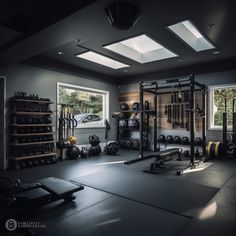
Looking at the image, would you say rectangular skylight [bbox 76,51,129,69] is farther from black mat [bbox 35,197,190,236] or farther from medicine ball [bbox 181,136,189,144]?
black mat [bbox 35,197,190,236]

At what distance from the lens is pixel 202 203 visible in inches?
105

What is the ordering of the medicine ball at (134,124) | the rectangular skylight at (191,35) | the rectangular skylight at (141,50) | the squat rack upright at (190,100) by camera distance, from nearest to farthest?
1. the rectangular skylight at (191,35)
2. the squat rack upright at (190,100)
3. the rectangular skylight at (141,50)
4. the medicine ball at (134,124)

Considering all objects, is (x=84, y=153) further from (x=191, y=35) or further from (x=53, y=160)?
(x=191, y=35)

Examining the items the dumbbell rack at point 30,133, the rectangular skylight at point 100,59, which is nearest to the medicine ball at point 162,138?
the rectangular skylight at point 100,59

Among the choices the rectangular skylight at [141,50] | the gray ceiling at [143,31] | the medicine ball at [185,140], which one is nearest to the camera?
the gray ceiling at [143,31]

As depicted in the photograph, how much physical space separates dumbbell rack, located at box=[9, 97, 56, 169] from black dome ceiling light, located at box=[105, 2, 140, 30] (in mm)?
3281

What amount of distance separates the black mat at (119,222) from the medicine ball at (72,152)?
3354 millimetres

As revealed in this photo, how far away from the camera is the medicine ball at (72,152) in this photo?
580 cm

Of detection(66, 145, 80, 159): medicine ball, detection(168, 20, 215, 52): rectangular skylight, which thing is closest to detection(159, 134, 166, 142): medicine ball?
detection(66, 145, 80, 159): medicine ball

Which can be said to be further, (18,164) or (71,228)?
(18,164)

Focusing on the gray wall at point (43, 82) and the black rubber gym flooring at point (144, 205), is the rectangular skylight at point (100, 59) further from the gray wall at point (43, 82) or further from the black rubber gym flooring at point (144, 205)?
the black rubber gym flooring at point (144, 205)

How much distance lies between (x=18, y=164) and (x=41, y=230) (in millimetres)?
3186

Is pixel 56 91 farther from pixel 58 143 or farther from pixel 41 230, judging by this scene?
pixel 41 230

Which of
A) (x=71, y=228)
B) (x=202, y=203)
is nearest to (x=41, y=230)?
(x=71, y=228)
